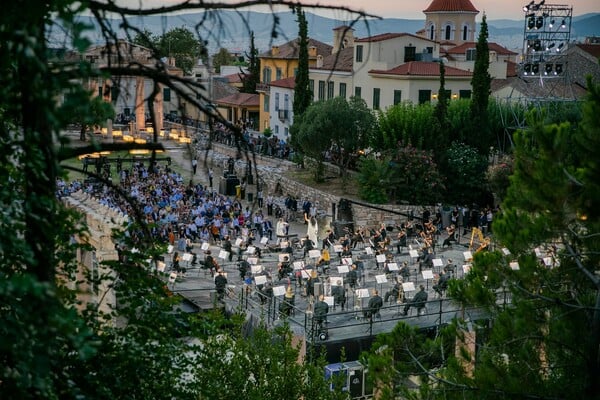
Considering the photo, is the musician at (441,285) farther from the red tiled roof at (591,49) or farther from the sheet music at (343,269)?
the red tiled roof at (591,49)

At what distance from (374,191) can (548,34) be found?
1130 centimetres

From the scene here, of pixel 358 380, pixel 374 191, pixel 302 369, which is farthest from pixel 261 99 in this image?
pixel 302 369

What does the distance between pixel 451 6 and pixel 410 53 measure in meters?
26.9

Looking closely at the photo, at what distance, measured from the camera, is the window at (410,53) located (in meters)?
52.6

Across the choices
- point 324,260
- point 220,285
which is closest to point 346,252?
point 324,260

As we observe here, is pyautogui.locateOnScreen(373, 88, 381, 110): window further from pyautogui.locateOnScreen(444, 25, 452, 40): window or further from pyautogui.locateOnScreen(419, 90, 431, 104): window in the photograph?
pyautogui.locateOnScreen(444, 25, 452, 40): window

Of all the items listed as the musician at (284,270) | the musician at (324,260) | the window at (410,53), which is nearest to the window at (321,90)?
the window at (410,53)

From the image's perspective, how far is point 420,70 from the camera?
5016cm

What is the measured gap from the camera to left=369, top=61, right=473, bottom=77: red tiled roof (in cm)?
4984

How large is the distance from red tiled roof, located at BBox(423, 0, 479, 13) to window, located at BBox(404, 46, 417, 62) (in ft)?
85.4

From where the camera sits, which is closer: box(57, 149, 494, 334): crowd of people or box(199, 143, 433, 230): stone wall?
box(57, 149, 494, 334): crowd of people

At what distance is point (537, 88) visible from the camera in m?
50.7

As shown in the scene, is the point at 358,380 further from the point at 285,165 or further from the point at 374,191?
the point at 285,165

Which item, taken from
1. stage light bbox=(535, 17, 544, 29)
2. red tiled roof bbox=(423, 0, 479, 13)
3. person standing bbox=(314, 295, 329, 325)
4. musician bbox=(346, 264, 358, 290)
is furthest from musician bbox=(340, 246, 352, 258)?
red tiled roof bbox=(423, 0, 479, 13)
